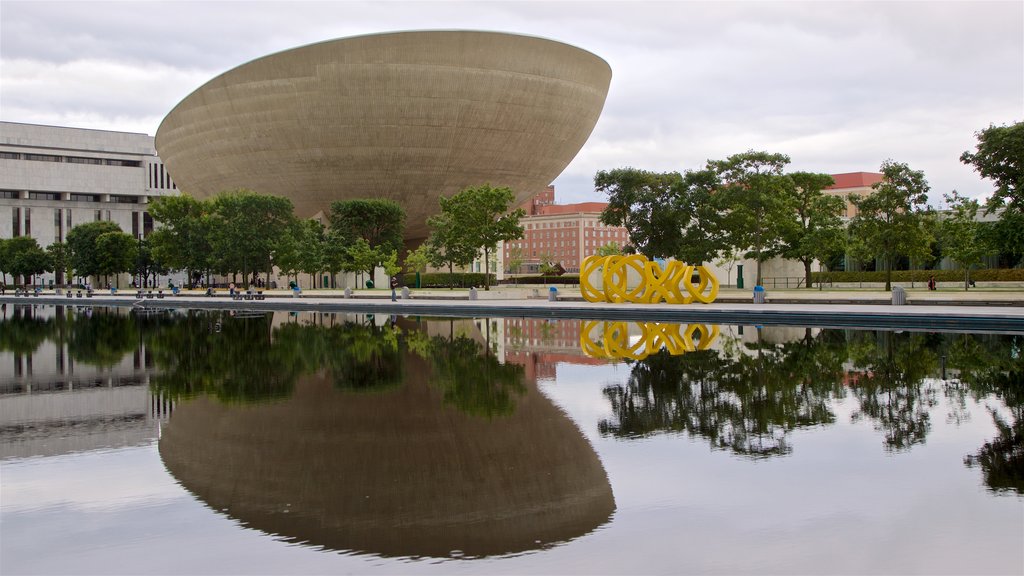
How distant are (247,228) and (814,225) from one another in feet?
111

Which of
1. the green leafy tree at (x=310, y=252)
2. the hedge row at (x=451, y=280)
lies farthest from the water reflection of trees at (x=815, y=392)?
the hedge row at (x=451, y=280)

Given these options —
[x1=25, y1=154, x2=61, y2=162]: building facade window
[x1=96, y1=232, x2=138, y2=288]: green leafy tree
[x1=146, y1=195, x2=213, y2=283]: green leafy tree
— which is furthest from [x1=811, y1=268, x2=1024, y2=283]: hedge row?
[x1=25, y1=154, x2=61, y2=162]: building facade window

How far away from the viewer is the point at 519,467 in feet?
22.7

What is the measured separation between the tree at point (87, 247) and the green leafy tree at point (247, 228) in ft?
79.5

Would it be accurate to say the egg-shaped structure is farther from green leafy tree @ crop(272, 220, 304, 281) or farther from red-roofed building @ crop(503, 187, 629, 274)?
red-roofed building @ crop(503, 187, 629, 274)

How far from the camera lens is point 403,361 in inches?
586

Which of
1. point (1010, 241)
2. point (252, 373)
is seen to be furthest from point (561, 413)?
point (1010, 241)

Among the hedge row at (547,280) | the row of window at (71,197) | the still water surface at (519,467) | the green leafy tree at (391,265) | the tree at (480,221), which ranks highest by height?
the row of window at (71,197)

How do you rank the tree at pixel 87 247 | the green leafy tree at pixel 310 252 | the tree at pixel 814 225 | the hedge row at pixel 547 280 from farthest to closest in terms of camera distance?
the tree at pixel 87 247, the hedge row at pixel 547 280, the green leafy tree at pixel 310 252, the tree at pixel 814 225

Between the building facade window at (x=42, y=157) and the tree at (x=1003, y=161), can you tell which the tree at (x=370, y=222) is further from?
the building facade window at (x=42, y=157)

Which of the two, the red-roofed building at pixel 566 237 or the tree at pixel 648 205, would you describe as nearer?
the tree at pixel 648 205

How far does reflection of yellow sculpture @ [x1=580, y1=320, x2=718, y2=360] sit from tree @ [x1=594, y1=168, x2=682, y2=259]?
72.4 ft

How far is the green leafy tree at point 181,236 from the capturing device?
59750mm

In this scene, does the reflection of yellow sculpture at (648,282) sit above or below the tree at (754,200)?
below
